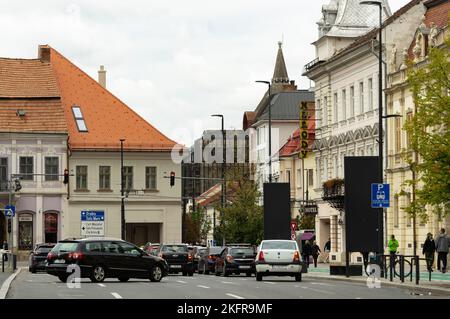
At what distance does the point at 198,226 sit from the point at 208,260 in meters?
56.7

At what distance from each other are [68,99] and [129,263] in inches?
2496

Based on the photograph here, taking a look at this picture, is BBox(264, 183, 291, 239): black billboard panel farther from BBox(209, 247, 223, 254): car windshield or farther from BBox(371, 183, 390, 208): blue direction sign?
BBox(371, 183, 390, 208): blue direction sign

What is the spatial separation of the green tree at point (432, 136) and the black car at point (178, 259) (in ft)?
68.4

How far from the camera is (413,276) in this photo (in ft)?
150

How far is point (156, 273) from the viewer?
152 feet

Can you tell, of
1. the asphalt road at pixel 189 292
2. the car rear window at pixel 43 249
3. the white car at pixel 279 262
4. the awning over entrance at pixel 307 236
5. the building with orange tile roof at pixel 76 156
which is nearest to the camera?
the asphalt road at pixel 189 292

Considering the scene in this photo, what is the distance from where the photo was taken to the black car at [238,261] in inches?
2336

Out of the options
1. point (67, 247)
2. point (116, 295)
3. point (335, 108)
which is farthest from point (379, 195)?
point (335, 108)

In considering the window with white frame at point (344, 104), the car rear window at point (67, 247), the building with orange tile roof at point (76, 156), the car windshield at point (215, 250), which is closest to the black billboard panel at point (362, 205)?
the car rear window at point (67, 247)

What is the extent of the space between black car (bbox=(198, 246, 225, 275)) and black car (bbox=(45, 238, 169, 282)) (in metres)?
18.7

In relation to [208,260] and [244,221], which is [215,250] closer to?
[208,260]

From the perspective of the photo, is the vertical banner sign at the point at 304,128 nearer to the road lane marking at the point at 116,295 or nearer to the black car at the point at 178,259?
the black car at the point at 178,259

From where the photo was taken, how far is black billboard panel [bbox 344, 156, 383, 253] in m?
50.4
